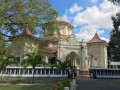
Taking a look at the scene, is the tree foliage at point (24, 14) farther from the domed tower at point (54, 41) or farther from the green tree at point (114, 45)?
the green tree at point (114, 45)

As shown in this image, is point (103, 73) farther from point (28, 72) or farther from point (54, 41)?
point (54, 41)

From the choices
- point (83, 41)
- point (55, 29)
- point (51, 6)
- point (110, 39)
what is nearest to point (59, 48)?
point (83, 41)

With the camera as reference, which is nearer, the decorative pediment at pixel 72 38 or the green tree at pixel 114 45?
the decorative pediment at pixel 72 38

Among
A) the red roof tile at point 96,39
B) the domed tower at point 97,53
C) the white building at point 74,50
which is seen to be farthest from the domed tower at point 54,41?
the domed tower at point 97,53

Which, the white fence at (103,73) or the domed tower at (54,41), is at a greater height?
the domed tower at (54,41)

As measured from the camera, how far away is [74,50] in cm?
2516

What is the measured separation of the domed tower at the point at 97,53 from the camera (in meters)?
29.2

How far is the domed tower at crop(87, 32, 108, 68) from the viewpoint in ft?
95.7

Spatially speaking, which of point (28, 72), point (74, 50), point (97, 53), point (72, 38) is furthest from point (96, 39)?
point (28, 72)

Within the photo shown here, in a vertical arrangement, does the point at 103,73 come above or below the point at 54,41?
below

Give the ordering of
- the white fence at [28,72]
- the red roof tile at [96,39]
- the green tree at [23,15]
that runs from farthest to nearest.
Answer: the red roof tile at [96,39] → the white fence at [28,72] → the green tree at [23,15]

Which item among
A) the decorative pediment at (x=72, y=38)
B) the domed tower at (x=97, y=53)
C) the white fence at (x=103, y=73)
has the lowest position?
the white fence at (x=103, y=73)

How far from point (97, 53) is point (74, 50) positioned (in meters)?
7.62

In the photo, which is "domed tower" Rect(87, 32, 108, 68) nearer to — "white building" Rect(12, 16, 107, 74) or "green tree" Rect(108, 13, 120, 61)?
"white building" Rect(12, 16, 107, 74)
